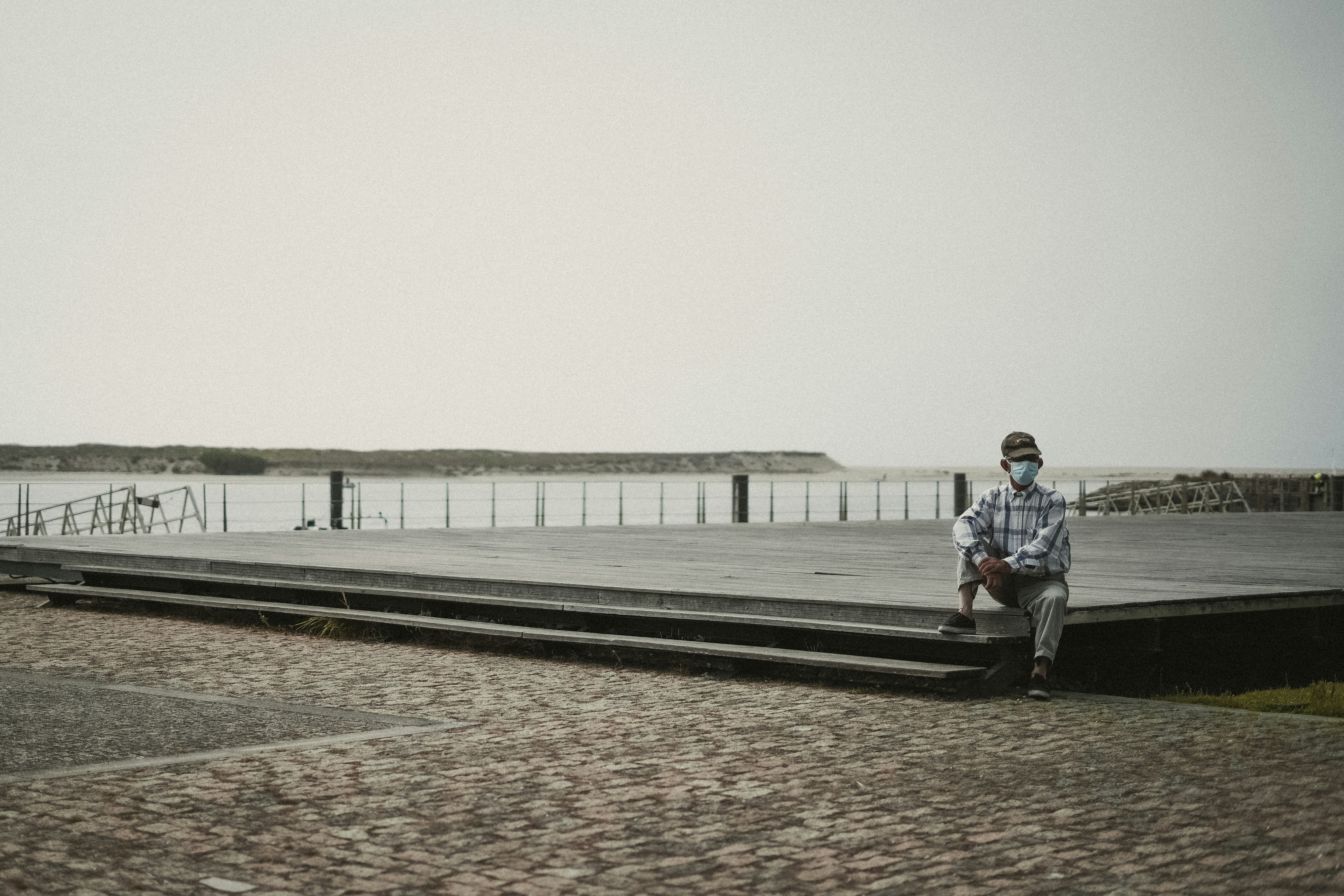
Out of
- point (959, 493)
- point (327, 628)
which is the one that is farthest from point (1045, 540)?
point (959, 493)

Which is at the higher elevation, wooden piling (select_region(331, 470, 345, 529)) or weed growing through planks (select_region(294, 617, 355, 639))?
wooden piling (select_region(331, 470, 345, 529))

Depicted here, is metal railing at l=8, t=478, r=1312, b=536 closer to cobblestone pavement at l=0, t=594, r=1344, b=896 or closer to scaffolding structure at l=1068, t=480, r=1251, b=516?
scaffolding structure at l=1068, t=480, r=1251, b=516

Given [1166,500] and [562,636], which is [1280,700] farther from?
[1166,500]

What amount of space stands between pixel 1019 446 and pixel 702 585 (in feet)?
8.75

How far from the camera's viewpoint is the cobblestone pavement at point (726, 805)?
3.57 metres

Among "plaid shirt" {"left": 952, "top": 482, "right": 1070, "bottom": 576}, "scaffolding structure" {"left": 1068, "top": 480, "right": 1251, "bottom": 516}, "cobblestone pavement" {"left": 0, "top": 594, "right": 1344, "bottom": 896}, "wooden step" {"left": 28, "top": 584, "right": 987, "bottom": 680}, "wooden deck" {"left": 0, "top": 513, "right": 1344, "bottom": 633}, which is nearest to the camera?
"cobblestone pavement" {"left": 0, "top": 594, "right": 1344, "bottom": 896}

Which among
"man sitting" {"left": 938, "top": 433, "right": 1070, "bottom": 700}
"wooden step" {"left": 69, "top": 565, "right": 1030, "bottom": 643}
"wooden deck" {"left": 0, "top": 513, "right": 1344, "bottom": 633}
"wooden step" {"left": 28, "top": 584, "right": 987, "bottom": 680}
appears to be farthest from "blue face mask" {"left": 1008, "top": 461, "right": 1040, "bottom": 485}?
"wooden step" {"left": 28, "top": 584, "right": 987, "bottom": 680}

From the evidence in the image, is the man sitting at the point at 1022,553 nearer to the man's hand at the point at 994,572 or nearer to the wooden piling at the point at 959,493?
the man's hand at the point at 994,572

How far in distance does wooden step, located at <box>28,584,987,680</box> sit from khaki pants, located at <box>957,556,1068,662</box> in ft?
1.18

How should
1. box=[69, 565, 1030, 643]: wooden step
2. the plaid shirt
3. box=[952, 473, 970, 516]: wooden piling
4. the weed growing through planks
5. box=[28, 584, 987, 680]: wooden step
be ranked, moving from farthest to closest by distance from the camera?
box=[952, 473, 970, 516]: wooden piling → the weed growing through planks → box=[69, 565, 1030, 643]: wooden step → box=[28, 584, 987, 680]: wooden step → the plaid shirt

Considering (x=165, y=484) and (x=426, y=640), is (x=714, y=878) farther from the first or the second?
(x=165, y=484)

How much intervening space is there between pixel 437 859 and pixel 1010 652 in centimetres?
371

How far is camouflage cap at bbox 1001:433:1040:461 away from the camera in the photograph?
6.46m

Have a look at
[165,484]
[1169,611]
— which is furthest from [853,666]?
[165,484]
